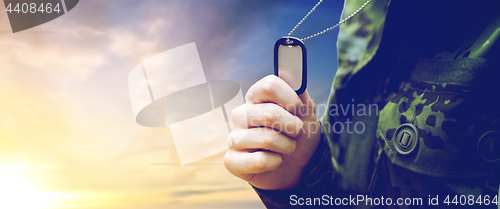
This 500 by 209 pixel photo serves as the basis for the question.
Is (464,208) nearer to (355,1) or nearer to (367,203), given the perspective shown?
(367,203)

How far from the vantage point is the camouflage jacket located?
0.41 m

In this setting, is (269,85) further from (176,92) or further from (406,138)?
(176,92)

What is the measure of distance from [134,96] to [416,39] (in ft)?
2.33

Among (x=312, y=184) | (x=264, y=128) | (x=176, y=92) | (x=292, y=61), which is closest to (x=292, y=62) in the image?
(x=292, y=61)

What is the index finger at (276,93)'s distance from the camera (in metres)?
0.45

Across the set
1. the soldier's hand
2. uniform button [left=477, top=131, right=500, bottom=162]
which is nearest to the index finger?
the soldier's hand

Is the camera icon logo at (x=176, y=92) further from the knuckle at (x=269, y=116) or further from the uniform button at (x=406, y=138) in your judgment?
the uniform button at (x=406, y=138)

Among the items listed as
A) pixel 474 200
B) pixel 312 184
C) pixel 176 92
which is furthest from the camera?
pixel 176 92

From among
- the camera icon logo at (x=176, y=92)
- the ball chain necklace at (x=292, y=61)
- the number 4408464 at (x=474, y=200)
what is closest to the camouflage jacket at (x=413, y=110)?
the number 4408464 at (x=474, y=200)

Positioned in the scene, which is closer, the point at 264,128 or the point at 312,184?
the point at 264,128

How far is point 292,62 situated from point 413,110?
20 centimetres

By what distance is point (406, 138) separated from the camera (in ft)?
1.46

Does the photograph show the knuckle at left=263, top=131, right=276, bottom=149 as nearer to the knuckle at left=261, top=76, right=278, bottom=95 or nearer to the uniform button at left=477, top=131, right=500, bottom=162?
the knuckle at left=261, top=76, right=278, bottom=95

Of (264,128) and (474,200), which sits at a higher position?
(264,128)
